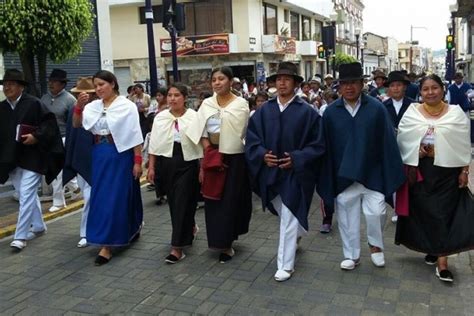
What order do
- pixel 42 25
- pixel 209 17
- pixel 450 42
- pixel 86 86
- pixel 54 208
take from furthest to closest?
pixel 209 17
pixel 450 42
pixel 42 25
pixel 54 208
pixel 86 86

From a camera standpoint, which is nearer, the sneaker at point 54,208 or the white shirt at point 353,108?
the white shirt at point 353,108

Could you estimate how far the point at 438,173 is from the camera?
4723 millimetres

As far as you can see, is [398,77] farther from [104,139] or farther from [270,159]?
[104,139]

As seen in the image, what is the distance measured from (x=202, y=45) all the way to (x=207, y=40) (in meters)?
0.39

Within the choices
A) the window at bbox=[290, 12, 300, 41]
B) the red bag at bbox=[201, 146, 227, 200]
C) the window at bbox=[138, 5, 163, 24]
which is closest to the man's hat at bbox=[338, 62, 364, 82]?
the red bag at bbox=[201, 146, 227, 200]

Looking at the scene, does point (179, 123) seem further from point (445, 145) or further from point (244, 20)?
point (244, 20)

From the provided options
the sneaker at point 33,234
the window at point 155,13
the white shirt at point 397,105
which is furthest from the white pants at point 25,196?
the window at point 155,13

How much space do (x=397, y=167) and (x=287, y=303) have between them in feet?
4.96

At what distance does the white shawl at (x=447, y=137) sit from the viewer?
460 centimetres

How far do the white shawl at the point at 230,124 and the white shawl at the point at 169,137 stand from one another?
0.42 feet

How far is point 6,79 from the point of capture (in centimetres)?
591

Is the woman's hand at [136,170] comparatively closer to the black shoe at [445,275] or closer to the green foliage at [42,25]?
the black shoe at [445,275]

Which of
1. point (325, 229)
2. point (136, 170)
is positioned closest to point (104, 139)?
point (136, 170)

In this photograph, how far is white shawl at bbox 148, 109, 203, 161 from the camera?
5.37m
